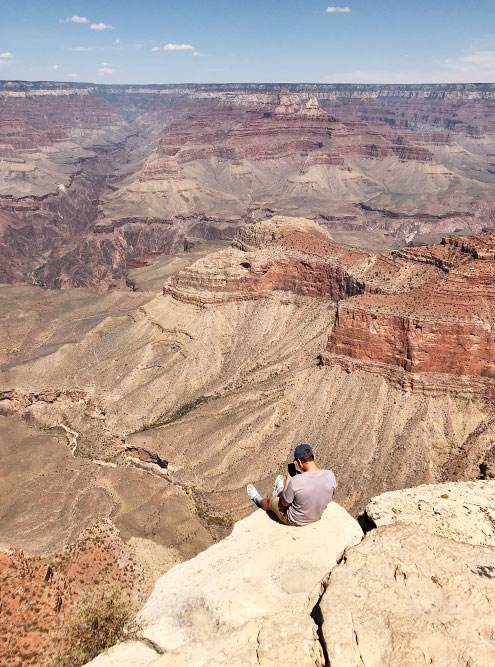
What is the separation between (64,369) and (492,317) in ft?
202

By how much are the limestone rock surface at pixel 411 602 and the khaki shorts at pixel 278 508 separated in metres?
3.26

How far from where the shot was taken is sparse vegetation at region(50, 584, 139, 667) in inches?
773

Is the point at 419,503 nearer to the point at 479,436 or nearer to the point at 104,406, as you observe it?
the point at 479,436

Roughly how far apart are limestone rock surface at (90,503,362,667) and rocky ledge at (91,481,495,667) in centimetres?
4

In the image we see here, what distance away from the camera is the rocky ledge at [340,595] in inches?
466

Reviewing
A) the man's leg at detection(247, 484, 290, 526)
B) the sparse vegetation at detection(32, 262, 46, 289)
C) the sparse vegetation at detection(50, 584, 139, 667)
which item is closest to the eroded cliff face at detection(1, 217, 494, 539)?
the sparse vegetation at detection(50, 584, 139, 667)

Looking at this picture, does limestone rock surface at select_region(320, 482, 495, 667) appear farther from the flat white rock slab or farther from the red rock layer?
the red rock layer

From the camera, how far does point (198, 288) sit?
83.5 m

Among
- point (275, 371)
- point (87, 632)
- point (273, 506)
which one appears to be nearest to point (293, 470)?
point (273, 506)

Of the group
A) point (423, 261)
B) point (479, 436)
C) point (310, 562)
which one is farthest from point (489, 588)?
point (423, 261)

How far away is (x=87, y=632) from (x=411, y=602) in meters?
14.9

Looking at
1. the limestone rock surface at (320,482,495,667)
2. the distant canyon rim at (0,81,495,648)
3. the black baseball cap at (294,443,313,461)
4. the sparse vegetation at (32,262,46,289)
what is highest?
the black baseball cap at (294,443,313,461)

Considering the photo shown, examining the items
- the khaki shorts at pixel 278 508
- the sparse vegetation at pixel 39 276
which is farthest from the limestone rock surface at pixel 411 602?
the sparse vegetation at pixel 39 276

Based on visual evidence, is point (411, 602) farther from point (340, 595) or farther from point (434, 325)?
point (434, 325)
